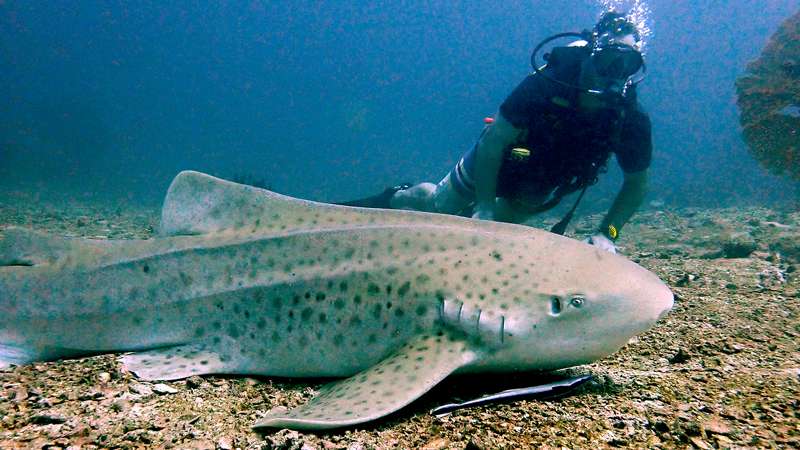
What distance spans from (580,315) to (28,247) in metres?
4.34

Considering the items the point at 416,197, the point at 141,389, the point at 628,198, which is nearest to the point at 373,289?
the point at 141,389

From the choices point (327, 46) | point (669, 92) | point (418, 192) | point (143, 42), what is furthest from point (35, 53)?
point (669, 92)

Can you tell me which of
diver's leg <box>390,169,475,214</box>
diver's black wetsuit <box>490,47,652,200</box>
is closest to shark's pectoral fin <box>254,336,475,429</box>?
diver's black wetsuit <box>490,47,652,200</box>

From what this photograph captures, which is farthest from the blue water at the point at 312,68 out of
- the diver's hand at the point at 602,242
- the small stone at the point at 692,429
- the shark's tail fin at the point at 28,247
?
the small stone at the point at 692,429

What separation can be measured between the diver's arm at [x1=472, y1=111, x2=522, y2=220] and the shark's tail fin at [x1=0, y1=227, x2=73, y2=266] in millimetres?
6342

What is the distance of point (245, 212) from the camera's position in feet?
11.5

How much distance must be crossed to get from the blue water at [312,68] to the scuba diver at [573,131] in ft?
258

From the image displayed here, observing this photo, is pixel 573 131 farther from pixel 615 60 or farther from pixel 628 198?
pixel 628 198

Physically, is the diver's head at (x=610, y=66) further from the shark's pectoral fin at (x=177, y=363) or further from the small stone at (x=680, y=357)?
the shark's pectoral fin at (x=177, y=363)

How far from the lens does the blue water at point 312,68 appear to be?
417 ft

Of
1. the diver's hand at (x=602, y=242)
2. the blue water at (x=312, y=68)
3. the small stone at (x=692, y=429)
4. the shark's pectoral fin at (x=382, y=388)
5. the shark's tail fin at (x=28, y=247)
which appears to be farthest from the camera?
the blue water at (x=312, y=68)

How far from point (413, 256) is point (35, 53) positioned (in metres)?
190

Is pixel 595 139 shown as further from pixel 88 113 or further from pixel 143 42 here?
pixel 143 42

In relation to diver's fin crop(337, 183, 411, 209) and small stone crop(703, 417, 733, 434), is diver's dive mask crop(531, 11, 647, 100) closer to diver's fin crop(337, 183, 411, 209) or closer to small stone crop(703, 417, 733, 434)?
diver's fin crop(337, 183, 411, 209)
